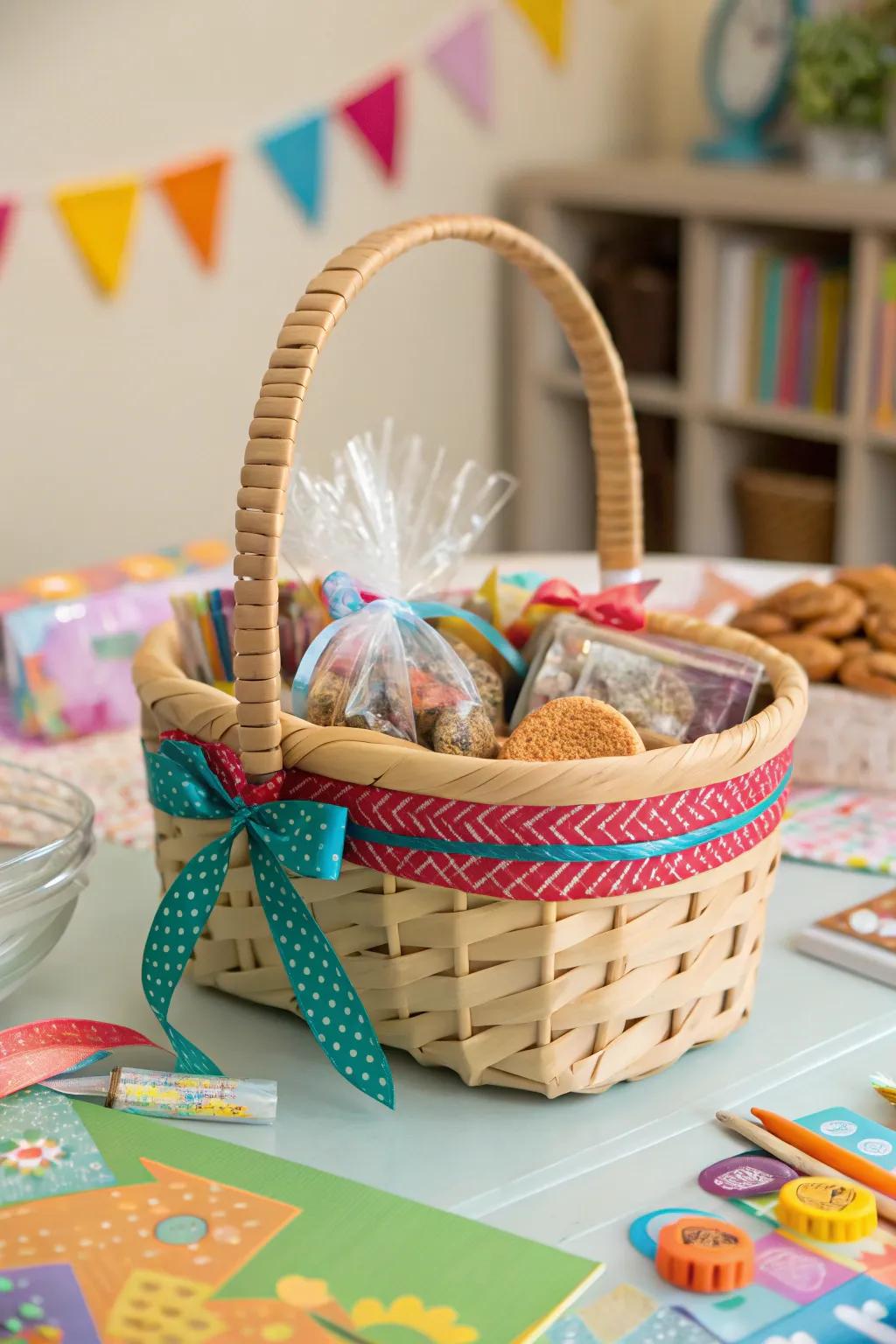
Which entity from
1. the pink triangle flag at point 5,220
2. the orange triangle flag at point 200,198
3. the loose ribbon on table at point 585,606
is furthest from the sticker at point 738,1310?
the orange triangle flag at point 200,198

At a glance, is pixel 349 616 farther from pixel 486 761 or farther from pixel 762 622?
pixel 762 622

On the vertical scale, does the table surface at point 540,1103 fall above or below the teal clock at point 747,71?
below

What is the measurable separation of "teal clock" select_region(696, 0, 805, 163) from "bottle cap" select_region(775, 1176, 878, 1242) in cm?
258

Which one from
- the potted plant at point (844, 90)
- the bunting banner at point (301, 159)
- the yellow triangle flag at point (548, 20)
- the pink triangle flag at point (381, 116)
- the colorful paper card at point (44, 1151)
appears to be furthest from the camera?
the yellow triangle flag at point (548, 20)

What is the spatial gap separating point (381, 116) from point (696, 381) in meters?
0.79

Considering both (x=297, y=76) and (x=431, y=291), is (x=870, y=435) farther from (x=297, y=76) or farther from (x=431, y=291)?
(x=297, y=76)

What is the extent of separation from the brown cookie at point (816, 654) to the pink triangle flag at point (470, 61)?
2059mm

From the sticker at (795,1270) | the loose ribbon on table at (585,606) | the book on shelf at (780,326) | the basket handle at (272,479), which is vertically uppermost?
the book on shelf at (780,326)

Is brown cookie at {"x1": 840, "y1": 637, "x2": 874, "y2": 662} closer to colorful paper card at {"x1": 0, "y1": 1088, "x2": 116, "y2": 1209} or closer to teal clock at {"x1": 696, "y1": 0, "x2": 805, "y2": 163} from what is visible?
colorful paper card at {"x1": 0, "y1": 1088, "x2": 116, "y2": 1209}

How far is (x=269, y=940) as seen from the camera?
0.85 metres

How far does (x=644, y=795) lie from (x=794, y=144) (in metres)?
2.64

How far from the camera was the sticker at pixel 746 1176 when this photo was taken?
72 centimetres

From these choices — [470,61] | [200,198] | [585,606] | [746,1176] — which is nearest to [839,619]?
[585,606]

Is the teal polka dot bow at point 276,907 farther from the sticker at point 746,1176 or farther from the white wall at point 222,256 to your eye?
the white wall at point 222,256
